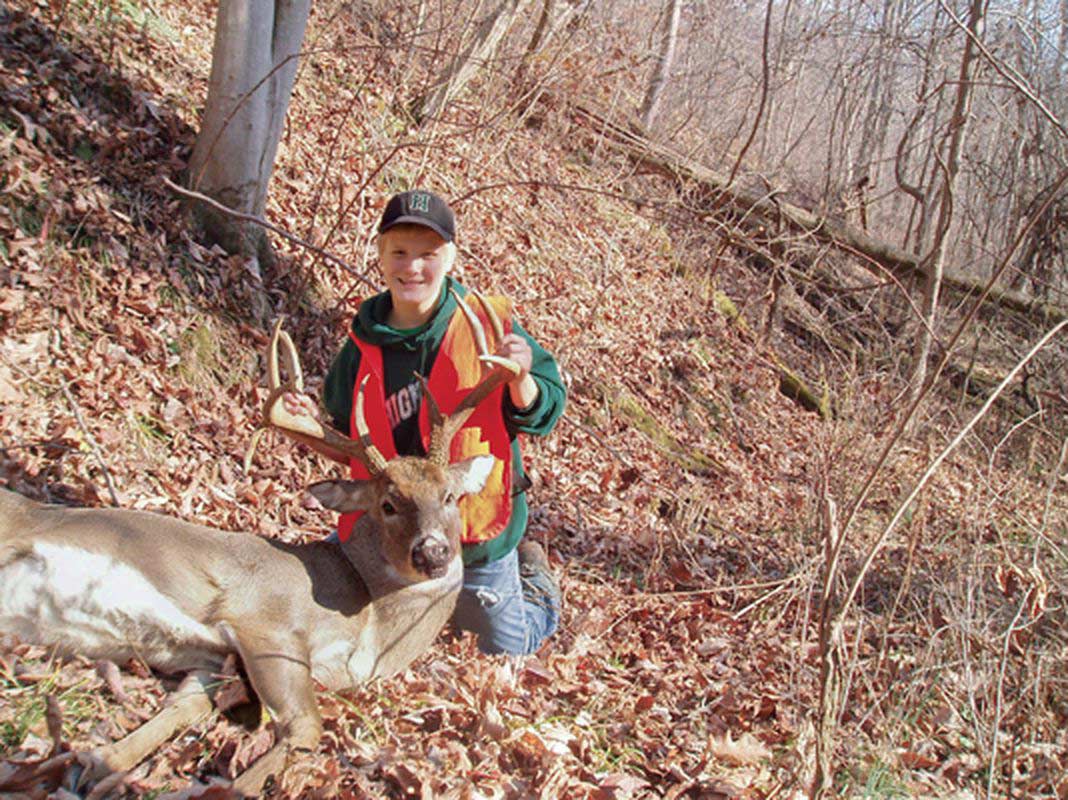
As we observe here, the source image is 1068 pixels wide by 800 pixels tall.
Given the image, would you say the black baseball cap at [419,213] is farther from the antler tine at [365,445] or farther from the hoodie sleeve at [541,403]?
the antler tine at [365,445]

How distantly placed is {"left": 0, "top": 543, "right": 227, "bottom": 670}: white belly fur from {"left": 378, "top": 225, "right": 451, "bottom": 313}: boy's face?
5.80 feet

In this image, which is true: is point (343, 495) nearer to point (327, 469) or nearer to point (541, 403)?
point (541, 403)

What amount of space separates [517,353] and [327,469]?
2.43 meters

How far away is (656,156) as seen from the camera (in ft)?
41.8

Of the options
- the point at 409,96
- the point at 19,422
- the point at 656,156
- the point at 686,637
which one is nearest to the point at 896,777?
the point at 686,637

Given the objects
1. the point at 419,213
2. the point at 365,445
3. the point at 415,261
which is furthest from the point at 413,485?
the point at 419,213

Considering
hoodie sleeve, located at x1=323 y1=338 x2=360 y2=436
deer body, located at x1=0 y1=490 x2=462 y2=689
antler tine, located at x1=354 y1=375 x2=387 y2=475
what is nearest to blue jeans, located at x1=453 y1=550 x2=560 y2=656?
deer body, located at x1=0 y1=490 x2=462 y2=689

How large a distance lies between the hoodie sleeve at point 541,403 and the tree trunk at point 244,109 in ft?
9.80

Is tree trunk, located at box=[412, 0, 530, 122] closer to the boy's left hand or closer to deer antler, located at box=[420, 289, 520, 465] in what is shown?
deer antler, located at box=[420, 289, 520, 465]

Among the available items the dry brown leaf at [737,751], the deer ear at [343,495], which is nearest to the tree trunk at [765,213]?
the deer ear at [343,495]

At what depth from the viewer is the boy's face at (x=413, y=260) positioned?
435 centimetres

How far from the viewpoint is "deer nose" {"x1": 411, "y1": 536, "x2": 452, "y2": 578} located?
416 centimetres

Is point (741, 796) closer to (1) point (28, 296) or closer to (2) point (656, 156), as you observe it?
(1) point (28, 296)

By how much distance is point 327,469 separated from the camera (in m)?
6.11
